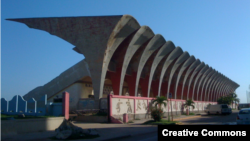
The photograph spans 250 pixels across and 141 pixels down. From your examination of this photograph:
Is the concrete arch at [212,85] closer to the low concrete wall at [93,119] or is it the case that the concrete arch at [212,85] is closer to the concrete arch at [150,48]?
the concrete arch at [150,48]

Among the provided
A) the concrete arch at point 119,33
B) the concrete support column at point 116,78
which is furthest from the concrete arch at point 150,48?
the concrete arch at point 119,33

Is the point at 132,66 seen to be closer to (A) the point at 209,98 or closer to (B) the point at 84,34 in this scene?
(B) the point at 84,34

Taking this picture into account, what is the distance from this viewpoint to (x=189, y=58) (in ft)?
173

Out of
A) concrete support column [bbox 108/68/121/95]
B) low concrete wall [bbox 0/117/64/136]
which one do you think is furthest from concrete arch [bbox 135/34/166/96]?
low concrete wall [bbox 0/117/64/136]

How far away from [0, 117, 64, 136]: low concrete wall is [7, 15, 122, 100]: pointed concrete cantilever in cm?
1220

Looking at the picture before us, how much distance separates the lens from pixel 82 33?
93.8 feet

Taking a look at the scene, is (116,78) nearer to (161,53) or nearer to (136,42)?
(136,42)

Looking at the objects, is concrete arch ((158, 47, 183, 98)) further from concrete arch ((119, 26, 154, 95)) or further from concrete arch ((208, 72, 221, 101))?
concrete arch ((208, 72, 221, 101))

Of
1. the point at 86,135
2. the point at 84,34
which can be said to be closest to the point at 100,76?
the point at 84,34

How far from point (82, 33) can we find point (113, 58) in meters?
7.35

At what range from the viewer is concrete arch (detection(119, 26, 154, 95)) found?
108 ft

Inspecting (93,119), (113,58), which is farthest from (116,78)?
(93,119)

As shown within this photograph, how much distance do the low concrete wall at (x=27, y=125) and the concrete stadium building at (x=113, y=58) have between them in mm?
11730

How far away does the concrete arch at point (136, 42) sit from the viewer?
32.9m
